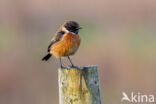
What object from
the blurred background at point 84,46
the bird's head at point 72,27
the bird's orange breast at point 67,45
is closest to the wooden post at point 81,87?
the bird's orange breast at point 67,45

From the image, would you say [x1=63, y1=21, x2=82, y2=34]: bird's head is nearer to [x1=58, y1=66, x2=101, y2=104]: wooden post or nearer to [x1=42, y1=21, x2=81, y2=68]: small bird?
[x1=42, y1=21, x2=81, y2=68]: small bird

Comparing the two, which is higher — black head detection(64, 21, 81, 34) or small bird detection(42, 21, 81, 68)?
black head detection(64, 21, 81, 34)

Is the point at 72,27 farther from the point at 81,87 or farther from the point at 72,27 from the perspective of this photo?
the point at 81,87

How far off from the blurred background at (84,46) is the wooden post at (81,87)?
4.54m

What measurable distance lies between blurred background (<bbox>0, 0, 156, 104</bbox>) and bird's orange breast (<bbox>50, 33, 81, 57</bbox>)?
2377 millimetres

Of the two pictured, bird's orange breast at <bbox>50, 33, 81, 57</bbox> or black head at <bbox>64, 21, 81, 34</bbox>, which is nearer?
bird's orange breast at <bbox>50, 33, 81, 57</bbox>

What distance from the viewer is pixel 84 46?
14.2m

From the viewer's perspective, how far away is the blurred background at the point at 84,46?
11.2 m

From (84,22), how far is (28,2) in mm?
1568

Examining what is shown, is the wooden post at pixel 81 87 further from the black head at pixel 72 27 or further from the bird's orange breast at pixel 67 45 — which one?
the black head at pixel 72 27

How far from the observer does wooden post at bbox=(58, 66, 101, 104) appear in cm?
624

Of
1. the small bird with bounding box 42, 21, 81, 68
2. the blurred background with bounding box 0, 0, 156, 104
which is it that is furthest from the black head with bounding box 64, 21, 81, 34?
the blurred background with bounding box 0, 0, 156, 104

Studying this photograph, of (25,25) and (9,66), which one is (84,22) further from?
(9,66)

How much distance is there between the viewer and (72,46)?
8438 millimetres
